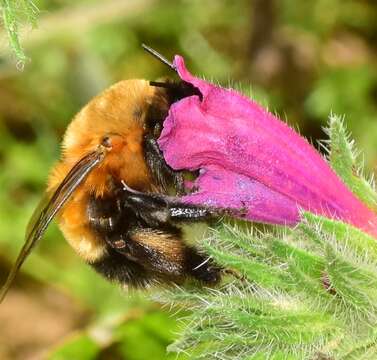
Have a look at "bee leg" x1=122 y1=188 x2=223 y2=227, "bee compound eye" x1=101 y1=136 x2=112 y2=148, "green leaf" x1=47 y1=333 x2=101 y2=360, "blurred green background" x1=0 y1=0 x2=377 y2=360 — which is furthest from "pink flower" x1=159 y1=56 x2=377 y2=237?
"blurred green background" x1=0 y1=0 x2=377 y2=360

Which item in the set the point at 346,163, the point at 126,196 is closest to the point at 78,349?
the point at 126,196

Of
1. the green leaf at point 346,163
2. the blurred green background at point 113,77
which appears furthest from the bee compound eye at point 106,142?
the blurred green background at point 113,77

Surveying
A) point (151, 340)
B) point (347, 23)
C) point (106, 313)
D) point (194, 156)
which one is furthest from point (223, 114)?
point (347, 23)

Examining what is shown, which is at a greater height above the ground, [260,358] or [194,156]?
[194,156]

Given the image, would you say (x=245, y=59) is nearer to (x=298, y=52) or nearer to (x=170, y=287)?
(x=298, y=52)

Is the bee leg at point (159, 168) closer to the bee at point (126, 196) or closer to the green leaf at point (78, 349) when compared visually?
the bee at point (126, 196)

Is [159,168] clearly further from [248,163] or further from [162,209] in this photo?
[248,163]
